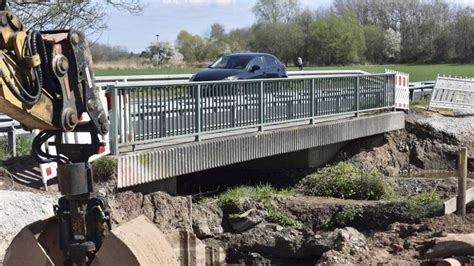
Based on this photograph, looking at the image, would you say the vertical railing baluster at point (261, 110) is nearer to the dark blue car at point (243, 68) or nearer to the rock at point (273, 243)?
the rock at point (273, 243)

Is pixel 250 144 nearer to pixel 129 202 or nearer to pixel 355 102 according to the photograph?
pixel 129 202

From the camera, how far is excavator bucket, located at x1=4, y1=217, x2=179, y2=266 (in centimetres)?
525

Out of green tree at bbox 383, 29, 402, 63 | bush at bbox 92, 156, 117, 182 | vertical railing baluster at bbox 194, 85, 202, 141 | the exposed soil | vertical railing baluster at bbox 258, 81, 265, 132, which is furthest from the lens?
green tree at bbox 383, 29, 402, 63

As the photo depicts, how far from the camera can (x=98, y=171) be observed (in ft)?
37.3

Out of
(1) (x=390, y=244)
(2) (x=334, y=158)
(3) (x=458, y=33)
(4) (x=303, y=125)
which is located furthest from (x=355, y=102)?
(3) (x=458, y=33)

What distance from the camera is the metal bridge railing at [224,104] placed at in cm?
1182

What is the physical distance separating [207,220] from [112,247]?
8.28 meters

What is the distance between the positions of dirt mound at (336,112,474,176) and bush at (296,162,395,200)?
2398mm

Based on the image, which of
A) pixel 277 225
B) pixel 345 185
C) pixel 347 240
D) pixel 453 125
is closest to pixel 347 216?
pixel 277 225

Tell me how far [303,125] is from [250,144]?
246 centimetres

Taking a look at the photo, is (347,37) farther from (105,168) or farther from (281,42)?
(105,168)

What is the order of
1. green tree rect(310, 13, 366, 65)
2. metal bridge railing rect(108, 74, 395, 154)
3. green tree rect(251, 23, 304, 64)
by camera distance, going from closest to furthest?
metal bridge railing rect(108, 74, 395, 154) < green tree rect(251, 23, 304, 64) < green tree rect(310, 13, 366, 65)

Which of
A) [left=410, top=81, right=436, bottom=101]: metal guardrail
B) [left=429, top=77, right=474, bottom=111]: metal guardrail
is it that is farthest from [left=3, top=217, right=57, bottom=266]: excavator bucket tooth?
[left=410, top=81, right=436, bottom=101]: metal guardrail

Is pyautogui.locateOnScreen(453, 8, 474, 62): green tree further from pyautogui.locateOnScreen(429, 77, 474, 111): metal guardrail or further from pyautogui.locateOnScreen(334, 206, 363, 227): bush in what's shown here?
pyautogui.locateOnScreen(334, 206, 363, 227): bush
